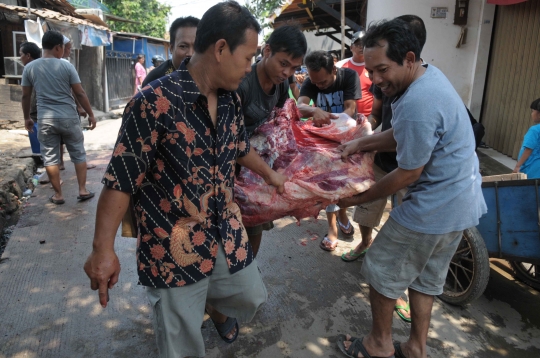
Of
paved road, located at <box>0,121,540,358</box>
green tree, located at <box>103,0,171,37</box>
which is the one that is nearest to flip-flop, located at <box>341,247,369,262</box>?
paved road, located at <box>0,121,540,358</box>

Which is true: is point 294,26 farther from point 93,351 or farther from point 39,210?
point 39,210

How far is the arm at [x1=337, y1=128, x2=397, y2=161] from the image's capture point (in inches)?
92.6

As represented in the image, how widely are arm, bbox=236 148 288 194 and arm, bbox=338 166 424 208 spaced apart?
359mm

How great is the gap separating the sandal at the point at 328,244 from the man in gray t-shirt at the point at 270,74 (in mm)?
1208

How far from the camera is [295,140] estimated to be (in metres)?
2.62

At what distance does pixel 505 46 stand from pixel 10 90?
391 inches

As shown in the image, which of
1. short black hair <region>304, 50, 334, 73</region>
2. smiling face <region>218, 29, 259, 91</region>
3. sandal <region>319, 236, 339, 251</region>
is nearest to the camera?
smiling face <region>218, 29, 259, 91</region>

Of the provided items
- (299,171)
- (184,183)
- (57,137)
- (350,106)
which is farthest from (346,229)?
(57,137)

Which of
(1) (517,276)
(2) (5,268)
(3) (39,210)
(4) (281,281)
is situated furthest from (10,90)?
(1) (517,276)

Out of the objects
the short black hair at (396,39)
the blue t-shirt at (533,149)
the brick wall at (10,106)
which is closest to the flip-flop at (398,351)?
the short black hair at (396,39)

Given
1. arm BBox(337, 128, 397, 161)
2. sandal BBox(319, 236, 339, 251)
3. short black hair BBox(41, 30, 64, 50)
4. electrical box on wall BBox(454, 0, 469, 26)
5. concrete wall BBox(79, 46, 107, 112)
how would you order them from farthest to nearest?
1. concrete wall BBox(79, 46, 107, 112)
2. electrical box on wall BBox(454, 0, 469, 26)
3. short black hair BBox(41, 30, 64, 50)
4. sandal BBox(319, 236, 339, 251)
5. arm BBox(337, 128, 397, 161)

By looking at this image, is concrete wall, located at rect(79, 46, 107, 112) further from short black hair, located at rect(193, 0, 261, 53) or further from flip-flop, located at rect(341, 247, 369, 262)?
short black hair, located at rect(193, 0, 261, 53)

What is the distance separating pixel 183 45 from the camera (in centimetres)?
331

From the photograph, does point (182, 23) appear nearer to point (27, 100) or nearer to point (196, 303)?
point (196, 303)
